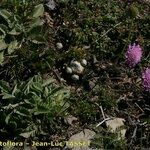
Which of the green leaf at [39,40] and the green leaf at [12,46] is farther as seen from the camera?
the green leaf at [39,40]

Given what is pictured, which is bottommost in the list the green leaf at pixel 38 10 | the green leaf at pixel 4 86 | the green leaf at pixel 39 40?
the green leaf at pixel 4 86

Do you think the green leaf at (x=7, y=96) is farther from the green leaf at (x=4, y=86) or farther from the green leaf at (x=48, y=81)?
the green leaf at (x=48, y=81)

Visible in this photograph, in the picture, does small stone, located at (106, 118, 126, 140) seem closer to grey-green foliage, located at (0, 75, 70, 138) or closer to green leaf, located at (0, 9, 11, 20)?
grey-green foliage, located at (0, 75, 70, 138)

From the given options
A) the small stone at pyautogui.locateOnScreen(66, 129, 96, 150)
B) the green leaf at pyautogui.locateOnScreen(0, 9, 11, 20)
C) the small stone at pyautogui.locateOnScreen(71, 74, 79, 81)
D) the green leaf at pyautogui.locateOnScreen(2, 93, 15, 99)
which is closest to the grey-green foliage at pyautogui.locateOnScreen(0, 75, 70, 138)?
the green leaf at pyautogui.locateOnScreen(2, 93, 15, 99)

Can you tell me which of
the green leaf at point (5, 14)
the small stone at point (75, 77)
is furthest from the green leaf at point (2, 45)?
the small stone at point (75, 77)

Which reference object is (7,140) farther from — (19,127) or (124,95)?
(124,95)

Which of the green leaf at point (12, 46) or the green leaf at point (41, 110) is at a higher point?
the green leaf at point (12, 46)
